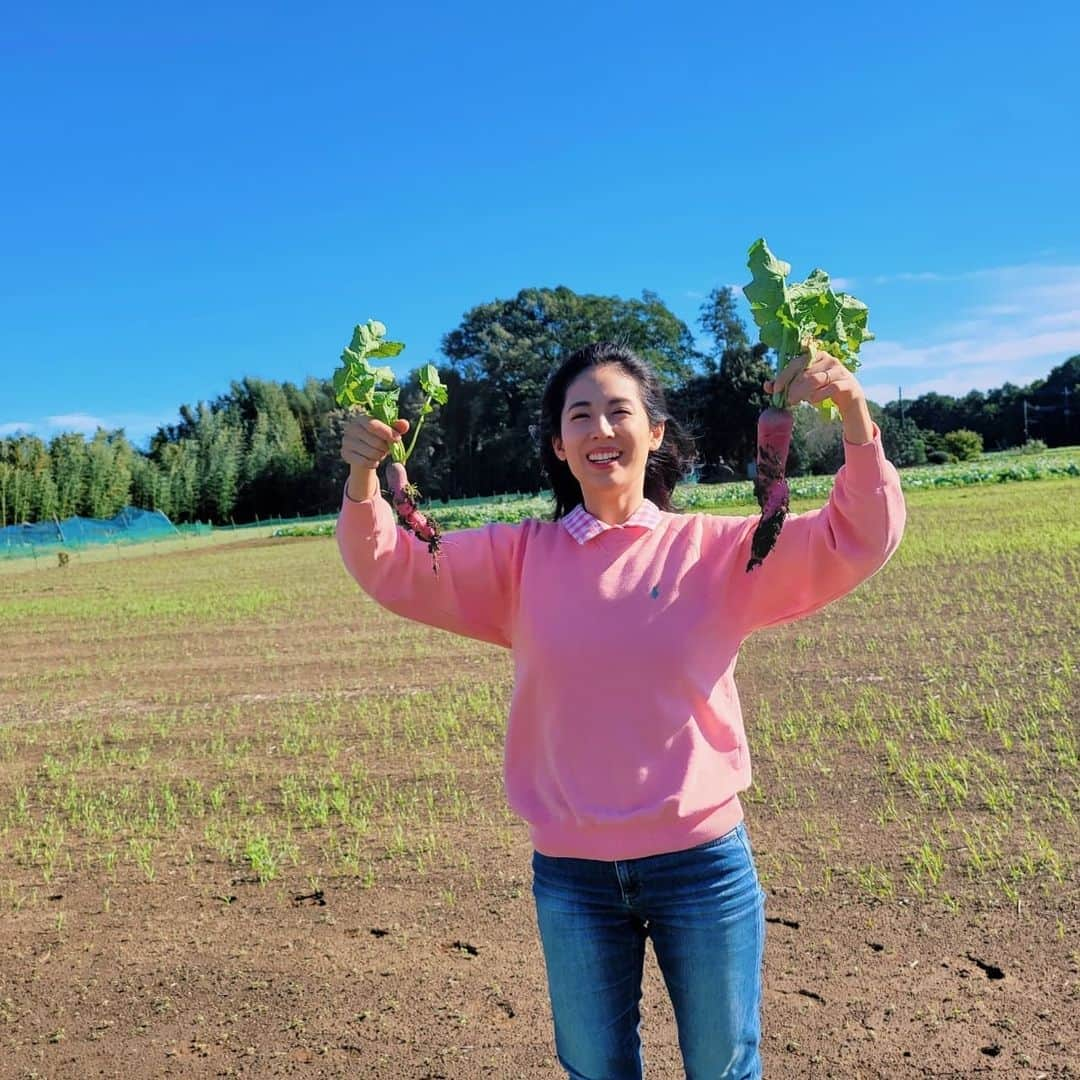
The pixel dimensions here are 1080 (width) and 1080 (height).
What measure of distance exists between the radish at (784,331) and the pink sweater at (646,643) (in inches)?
2.0

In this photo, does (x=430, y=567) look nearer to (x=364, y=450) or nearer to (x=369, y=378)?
(x=364, y=450)

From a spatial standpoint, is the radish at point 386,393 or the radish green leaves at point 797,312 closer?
the radish green leaves at point 797,312

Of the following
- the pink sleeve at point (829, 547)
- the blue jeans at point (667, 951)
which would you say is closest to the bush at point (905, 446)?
the pink sleeve at point (829, 547)

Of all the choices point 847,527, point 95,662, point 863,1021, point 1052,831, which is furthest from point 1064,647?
point 95,662

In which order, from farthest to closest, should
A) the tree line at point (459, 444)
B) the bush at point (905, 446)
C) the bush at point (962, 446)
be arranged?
1. the bush at point (962, 446)
2. the bush at point (905, 446)
3. the tree line at point (459, 444)

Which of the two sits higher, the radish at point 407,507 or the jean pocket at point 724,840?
the radish at point 407,507

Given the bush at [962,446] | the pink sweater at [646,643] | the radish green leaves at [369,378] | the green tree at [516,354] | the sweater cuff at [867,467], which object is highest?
the green tree at [516,354]

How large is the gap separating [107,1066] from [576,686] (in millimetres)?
2513

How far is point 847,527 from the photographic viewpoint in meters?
1.95

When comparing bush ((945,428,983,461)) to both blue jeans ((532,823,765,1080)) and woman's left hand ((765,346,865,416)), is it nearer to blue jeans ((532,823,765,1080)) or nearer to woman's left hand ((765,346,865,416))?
woman's left hand ((765,346,865,416))

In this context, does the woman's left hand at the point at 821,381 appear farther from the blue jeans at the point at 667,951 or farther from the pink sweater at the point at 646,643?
the blue jeans at the point at 667,951

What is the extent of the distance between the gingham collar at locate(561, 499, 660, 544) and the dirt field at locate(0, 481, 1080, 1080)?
196 centimetres

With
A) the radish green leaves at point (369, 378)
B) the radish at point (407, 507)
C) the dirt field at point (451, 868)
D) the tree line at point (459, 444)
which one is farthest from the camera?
the tree line at point (459, 444)

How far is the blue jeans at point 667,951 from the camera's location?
1.90 meters
